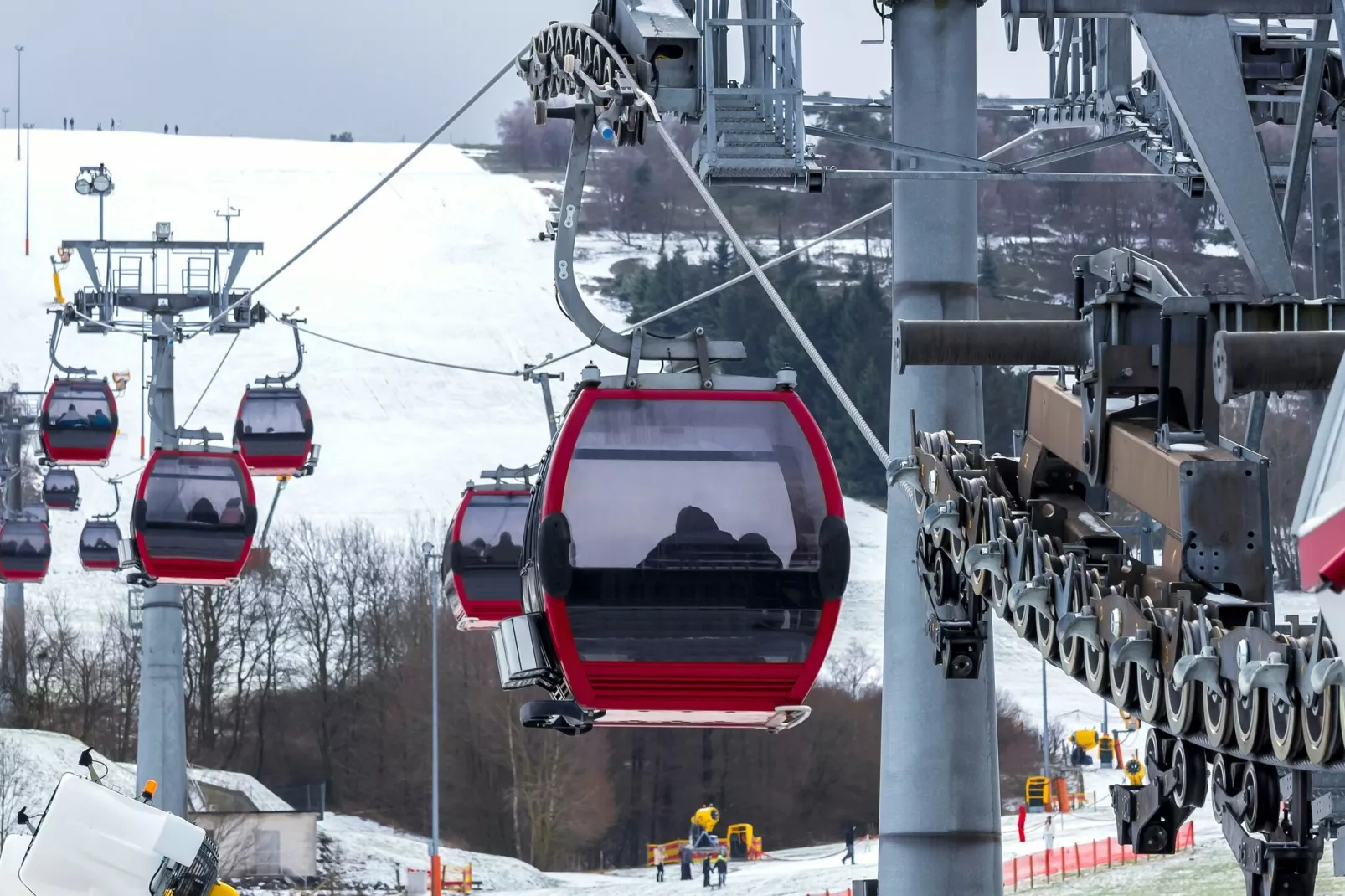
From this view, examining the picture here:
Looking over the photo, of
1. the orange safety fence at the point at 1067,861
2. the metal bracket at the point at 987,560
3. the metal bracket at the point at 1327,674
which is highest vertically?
the metal bracket at the point at 987,560

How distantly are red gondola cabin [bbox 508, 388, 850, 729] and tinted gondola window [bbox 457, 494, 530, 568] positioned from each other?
10229mm

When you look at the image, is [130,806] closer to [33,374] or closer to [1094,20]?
[1094,20]

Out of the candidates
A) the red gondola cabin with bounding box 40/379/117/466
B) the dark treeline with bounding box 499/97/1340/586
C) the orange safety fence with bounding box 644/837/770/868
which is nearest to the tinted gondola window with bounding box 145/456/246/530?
the red gondola cabin with bounding box 40/379/117/466

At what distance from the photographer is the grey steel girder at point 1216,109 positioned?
7.50 m

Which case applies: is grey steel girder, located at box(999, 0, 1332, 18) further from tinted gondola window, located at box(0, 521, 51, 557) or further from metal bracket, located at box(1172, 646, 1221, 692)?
tinted gondola window, located at box(0, 521, 51, 557)

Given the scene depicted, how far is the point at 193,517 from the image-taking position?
67.9ft

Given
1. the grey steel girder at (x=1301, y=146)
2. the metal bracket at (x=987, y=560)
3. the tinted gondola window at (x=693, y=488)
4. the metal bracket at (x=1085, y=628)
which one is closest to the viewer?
the metal bracket at (x=1085, y=628)

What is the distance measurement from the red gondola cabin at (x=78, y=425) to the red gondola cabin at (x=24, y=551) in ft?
19.3

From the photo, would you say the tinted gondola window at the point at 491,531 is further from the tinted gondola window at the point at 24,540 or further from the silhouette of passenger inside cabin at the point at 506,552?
the tinted gondola window at the point at 24,540

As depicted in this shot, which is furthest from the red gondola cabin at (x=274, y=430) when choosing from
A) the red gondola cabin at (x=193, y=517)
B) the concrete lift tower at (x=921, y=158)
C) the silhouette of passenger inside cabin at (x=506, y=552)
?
the concrete lift tower at (x=921, y=158)

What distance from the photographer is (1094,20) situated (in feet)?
37.0

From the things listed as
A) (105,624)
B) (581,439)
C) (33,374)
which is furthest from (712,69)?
(33,374)

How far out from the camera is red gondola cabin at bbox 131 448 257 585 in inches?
805

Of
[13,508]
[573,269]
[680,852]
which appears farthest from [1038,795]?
[573,269]
